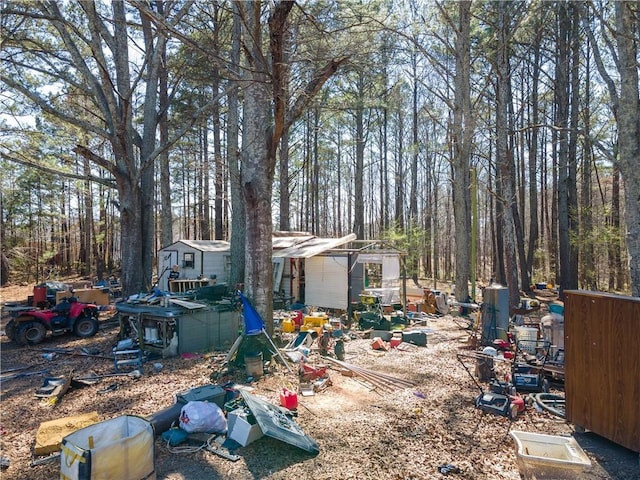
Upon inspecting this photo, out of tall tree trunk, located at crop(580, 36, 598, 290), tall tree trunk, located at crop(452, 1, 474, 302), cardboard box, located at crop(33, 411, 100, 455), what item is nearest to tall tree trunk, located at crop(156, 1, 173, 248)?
tall tree trunk, located at crop(452, 1, 474, 302)

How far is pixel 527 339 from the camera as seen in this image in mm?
6473

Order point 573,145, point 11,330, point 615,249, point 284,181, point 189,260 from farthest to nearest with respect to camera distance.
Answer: point 284,181
point 189,260
point 573,145
point 615,249
point 11,330

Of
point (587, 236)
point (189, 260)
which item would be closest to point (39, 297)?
point (189, 260)

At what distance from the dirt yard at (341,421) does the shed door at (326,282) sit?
4343 millimetres

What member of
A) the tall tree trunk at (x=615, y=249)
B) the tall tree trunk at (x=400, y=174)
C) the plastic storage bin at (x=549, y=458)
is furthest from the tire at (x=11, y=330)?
the tall tree trunk at (x=400, y=174)

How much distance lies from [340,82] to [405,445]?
17.1 m

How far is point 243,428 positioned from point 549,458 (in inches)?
111

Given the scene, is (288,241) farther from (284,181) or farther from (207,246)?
(284,181)

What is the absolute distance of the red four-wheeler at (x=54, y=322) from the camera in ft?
27.6

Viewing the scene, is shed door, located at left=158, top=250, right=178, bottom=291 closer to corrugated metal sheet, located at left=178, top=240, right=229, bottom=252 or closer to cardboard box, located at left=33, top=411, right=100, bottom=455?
corrugated metal sheet, located at left=178, top=240, right=229, bottom=252

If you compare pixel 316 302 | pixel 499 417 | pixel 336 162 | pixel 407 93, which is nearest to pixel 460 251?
pixel 316 302

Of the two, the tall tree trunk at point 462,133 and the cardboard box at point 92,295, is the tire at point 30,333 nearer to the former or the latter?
the cardboard box at point 92,295

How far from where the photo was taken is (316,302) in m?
12.5

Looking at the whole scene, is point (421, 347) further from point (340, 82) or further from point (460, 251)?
point (340, 82)
